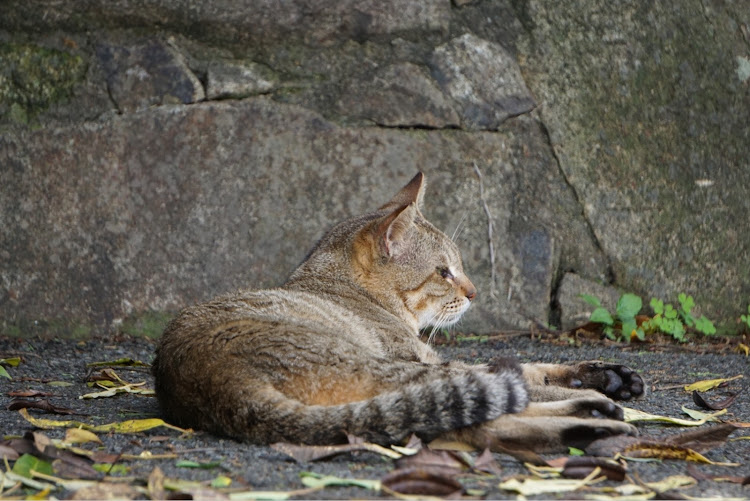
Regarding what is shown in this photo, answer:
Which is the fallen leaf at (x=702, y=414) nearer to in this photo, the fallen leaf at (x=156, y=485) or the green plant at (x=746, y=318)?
the fallen leaf at (x=156, y=485)

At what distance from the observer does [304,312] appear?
4172 mm

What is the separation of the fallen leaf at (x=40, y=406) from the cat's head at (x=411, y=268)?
1.61 meters

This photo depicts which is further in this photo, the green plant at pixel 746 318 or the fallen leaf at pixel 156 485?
the green plant at pixel 746 318

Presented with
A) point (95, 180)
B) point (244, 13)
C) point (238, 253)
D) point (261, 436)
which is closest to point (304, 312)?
point (261, 436)

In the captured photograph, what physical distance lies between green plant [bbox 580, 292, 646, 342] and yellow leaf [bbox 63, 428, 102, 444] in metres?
3.88

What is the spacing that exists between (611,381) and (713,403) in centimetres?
58

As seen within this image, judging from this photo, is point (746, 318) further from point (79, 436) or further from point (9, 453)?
point (9, 453)

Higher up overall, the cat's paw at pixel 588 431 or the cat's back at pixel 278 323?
the cat's back at pixel 278 323

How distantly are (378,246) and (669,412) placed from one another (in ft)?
5.38

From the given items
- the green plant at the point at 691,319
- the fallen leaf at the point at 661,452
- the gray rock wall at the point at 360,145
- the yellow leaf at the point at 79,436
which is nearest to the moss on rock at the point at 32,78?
the gray rock wall at the point at 360,145

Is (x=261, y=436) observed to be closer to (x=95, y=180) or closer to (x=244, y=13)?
(x=95, y=180)

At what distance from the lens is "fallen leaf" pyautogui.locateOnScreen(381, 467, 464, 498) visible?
2.70 metres

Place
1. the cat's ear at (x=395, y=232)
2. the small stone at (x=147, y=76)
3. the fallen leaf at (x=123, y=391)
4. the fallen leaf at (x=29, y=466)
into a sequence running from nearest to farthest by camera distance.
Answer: the fallen leaf at (x=29, y=466) → the fallen leaf at (x=123, y=391) → the cat's ear at (x=395, y=232) → the small stone at (x=147, y=76)

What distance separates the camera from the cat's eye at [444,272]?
503 centimetres
